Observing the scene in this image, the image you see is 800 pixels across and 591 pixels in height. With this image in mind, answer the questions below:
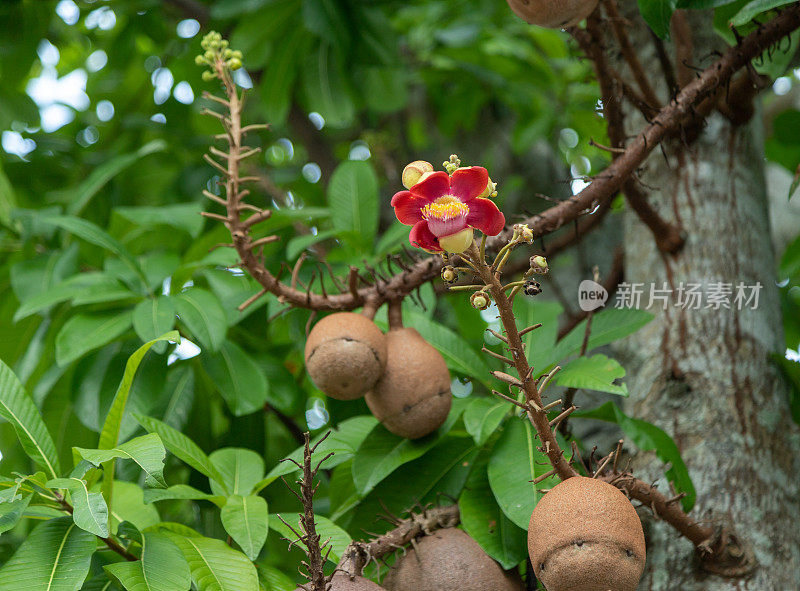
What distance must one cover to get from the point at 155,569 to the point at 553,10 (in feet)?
3.41

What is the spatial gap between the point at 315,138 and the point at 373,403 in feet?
6.37

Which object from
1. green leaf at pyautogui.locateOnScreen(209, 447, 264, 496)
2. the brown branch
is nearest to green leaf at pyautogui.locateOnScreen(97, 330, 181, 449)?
green leaf at pyautogui.locateOnScreen(209, 447, 264, 496)

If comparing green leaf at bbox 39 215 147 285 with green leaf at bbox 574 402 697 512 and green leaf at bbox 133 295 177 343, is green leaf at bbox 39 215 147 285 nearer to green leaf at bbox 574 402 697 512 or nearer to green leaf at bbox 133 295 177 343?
green leaf at bbox 133 295 177 343

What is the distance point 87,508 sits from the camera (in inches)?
41.6

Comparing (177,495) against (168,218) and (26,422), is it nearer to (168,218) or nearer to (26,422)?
(26,422)

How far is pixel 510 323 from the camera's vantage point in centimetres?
85

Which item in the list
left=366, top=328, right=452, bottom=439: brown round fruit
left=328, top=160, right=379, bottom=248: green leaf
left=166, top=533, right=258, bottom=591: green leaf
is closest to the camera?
left=166, top=533, right=258, bottom=591: green leaf

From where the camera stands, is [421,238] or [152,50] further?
[152,50]

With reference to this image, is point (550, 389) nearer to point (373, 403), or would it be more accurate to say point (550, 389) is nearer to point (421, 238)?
point (373, 403)

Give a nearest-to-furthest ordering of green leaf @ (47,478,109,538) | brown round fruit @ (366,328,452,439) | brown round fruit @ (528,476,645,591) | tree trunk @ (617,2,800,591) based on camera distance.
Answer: brown round fruit @ (528,476,645,591) → green leaf @ (47,478,109,538) → brown round fruit @ (366,328,452,439) → tree trunk @ (617,2,800,591)

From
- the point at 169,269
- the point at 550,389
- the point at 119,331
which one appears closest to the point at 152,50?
the point at 169,269

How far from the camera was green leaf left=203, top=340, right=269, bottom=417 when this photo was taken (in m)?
Answer: 1.74

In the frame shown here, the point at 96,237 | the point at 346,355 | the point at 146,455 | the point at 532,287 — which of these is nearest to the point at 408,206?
the point at 532,287

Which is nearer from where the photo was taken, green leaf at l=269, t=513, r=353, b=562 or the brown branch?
the brown branch
